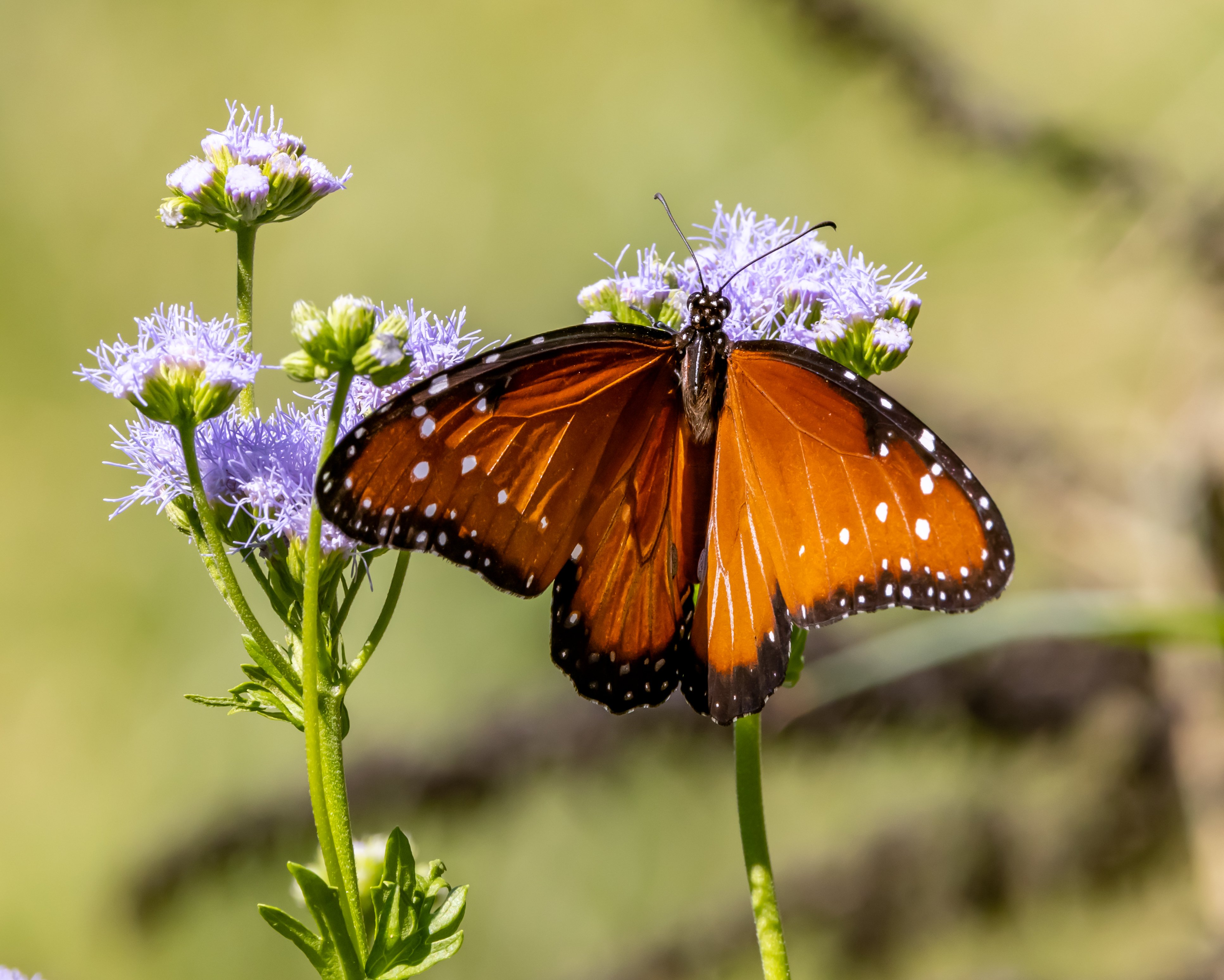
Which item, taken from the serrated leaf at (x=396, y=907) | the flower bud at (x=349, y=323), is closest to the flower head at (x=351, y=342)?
the flower bud at (x=349, y=323)

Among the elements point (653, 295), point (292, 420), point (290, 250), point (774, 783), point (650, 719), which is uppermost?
point (290, 250)

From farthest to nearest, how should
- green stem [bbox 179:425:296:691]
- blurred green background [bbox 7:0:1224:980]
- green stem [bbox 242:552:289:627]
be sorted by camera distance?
blurred green background [bbox 7:0:1224:980]
green stem [bbox 242:552:289:627]
green stem [bbox 179:425:296:691]

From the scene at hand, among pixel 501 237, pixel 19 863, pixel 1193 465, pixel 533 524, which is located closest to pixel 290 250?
pixel 501 237

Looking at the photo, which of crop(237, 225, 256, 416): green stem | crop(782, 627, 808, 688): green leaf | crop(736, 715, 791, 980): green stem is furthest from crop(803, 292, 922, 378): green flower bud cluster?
crop(237, 225, 256, 416): green stem

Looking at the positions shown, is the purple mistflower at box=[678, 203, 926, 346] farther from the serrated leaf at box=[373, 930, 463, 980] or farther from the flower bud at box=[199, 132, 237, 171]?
the serrated leaf at box=[373, 930, 463, 980]

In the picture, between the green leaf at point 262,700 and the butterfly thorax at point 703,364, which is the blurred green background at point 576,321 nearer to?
the butterfly thorax at point 703,364

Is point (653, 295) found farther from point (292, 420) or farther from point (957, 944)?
point (957, 944)

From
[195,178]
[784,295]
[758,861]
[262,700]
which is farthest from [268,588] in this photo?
[784,295]

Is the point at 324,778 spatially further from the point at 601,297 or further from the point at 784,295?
the point at 784,295
